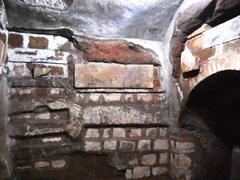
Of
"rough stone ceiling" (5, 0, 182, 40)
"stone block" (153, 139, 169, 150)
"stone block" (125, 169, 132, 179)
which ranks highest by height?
"rough stone ceiling" (5, 0, 182, 40)

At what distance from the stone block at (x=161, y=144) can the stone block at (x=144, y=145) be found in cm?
5

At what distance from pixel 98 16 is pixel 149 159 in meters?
1.18

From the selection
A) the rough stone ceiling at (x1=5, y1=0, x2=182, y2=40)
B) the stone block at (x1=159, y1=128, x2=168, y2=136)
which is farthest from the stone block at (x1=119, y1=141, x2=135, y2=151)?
the rough stone ceiling at (x1=5, y1=0, x2=182, y2=40)

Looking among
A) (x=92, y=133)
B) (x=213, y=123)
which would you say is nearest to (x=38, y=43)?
(x=92, y=133)

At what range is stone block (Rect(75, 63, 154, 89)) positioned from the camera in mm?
2004

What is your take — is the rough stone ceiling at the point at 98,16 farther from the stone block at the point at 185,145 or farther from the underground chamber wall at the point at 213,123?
the stone block at the point at 185,145

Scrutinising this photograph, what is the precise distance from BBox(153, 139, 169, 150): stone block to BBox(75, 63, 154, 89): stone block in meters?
0.45

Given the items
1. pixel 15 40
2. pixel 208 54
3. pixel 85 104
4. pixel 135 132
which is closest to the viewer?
pixel 208 54

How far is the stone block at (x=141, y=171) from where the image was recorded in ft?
6.98

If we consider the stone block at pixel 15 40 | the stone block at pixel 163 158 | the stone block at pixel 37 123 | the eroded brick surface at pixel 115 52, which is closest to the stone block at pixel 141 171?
the stone block at pixel 163 158

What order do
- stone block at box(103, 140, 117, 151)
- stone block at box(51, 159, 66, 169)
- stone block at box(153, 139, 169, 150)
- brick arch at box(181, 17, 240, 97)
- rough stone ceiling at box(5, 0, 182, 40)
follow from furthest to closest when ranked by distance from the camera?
1. stone block at box(153, 139, 169, 150)
2. stone block at box(103, 140, 117, 151)
3. stone block at box(51, 159, 66, 169)
4. rough stone ceiling at box(5, 0, 182, 40)
5. brick arch at box(181, 17, 240, 97)

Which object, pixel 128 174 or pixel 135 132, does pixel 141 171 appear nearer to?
pixel 128 174

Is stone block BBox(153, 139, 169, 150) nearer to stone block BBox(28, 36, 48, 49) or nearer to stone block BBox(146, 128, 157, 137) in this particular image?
stone block BBox(146, 128, 157, 137)

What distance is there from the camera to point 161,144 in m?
2.20
